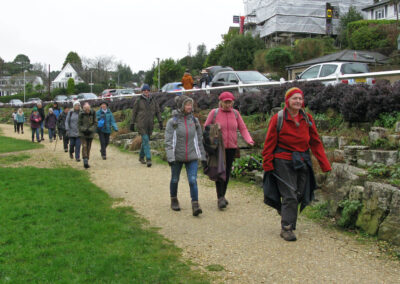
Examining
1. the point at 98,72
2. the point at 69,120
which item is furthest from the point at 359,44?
the point at 98,72

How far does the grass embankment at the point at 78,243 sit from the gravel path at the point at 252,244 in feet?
1.06

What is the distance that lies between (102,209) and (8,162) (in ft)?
22.1

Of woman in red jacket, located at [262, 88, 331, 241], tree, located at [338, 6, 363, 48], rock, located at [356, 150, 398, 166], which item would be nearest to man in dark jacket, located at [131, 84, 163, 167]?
rock, located at [356, 150, 398, 166]

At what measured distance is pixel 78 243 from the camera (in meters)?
5.20

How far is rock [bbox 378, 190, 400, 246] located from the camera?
504 centimetres

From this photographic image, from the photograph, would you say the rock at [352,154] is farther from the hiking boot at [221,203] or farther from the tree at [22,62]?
the tree at [22,62]

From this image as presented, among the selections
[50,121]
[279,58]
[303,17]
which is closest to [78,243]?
[50,121]

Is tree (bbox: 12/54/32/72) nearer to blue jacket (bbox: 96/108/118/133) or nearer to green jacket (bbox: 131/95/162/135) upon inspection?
blue jacket (bbox: 96/108/118/133)

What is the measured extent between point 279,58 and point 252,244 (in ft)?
113

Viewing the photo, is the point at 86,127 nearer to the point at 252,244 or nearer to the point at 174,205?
the point at 174,205

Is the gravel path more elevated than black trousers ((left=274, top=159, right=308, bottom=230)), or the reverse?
black trousers ((left=274, top=159, right=308, bottom=230))

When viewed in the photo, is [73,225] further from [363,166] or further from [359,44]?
[359,44]

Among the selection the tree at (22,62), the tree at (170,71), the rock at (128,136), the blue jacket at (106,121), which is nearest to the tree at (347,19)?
the tree at (170,71)

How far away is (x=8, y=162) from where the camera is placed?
40.5ft
